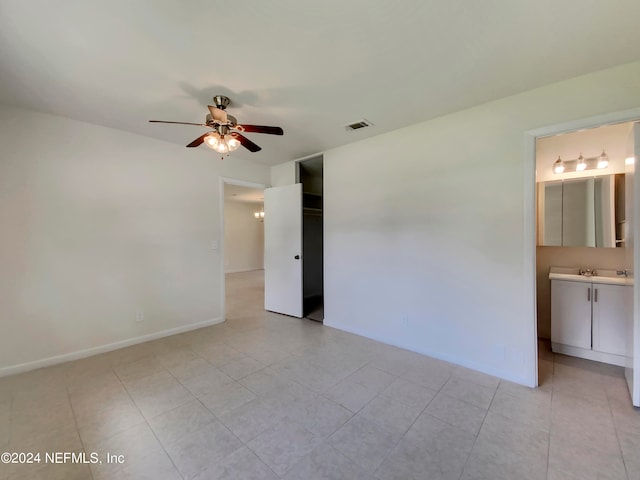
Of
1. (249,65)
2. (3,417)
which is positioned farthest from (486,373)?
(3,417)

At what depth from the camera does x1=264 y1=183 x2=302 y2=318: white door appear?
4.04 m

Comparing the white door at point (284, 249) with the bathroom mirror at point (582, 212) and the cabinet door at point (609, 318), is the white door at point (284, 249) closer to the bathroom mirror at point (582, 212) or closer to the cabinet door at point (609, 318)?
the bathroom mirror at point (582, 212)

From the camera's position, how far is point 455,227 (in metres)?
2.56

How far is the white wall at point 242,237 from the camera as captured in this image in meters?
8.68

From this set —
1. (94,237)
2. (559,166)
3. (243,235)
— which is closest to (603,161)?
(559,166)

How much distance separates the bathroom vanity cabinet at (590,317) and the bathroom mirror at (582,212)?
1.46 ft

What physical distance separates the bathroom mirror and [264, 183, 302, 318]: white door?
126 inches

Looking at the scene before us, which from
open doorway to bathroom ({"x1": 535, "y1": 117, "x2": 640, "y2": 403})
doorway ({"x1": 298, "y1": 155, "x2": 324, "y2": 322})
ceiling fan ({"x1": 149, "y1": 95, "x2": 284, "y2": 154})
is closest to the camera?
ceiling fan ({"x1": 149, "y1": 95, "x2": 284, "y2": 154})

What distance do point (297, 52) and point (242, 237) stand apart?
789 centimetres

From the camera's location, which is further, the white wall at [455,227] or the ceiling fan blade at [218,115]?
the white wall at [455,227]

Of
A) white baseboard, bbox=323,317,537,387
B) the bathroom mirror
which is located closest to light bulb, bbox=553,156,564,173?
the bathroom mirror

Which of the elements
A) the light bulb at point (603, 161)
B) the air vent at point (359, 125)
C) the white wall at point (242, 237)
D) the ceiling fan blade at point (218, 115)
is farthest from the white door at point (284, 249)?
the white wall at point (242, 237)

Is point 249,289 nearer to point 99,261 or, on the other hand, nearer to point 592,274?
point 99,261

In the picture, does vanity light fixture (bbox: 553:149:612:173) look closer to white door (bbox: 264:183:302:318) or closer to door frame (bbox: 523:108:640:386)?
door frame (bbox: 523:108:640:386)
